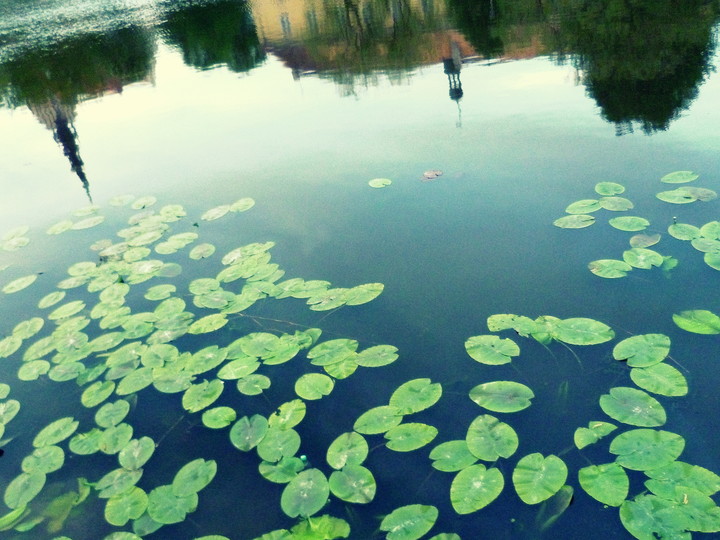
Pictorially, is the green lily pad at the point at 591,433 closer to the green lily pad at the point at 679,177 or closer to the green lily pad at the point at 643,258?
the green lily pad at the point at 643,258

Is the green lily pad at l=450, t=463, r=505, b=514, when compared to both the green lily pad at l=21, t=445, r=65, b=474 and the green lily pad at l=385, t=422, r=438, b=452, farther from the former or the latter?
the green lily pad at l=21, t=445, r=65, b=474

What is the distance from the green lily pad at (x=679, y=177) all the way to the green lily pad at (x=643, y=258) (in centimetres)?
190

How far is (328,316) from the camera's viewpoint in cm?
518

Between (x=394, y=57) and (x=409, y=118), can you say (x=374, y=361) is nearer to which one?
(x=409, y=118)

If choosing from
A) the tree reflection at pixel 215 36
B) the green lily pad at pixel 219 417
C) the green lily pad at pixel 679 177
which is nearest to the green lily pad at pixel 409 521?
the green lily pad at pixel 219 417

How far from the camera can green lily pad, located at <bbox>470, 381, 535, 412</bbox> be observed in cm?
378

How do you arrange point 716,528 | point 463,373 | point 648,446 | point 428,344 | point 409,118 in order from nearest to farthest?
point 716,528 < point 648,446 < point 463,373 < point 428,344 < point 409,118

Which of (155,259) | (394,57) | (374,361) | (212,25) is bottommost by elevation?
(374,361)

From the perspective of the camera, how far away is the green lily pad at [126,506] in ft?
11.4

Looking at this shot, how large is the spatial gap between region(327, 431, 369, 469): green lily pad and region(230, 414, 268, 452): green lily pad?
583 mm

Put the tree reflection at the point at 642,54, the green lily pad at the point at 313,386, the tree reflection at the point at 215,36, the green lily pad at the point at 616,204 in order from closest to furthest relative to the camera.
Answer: the green lily pad at the point at 313,386, the green lily pad at the point at 616,204, the tree reflection at the point at 642,54, the tree reflection at the point at 215,36

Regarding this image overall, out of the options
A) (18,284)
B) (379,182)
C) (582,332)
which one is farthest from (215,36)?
(582,332)

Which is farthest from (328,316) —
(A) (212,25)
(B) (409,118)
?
(A) (212,25)

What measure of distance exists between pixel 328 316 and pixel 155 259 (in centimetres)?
277
